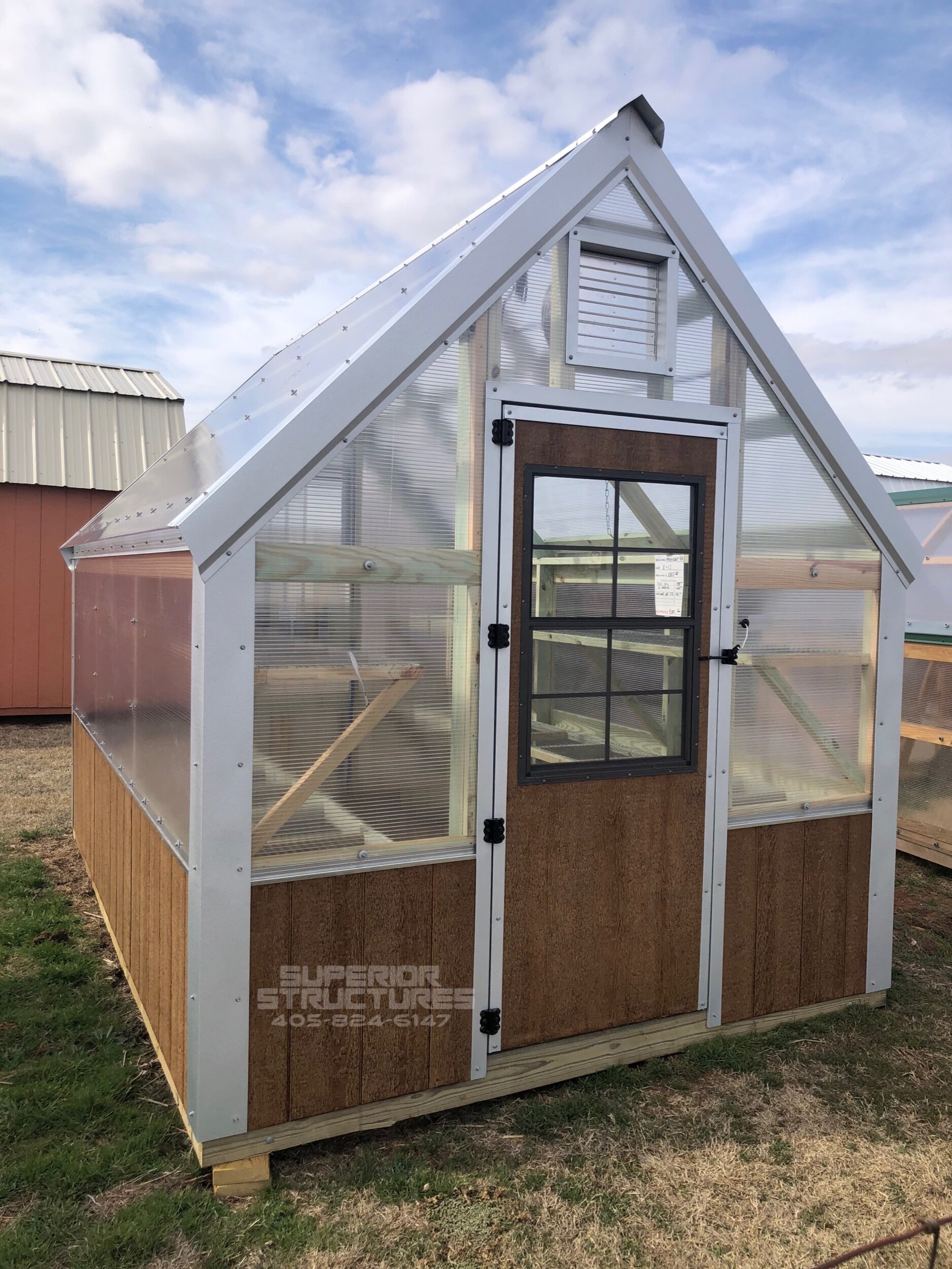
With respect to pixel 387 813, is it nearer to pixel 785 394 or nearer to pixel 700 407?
pixel 700 407

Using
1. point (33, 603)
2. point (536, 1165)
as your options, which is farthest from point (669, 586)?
point (33, 603)

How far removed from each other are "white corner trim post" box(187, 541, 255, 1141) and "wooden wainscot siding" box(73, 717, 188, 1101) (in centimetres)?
16

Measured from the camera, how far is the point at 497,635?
3127mm

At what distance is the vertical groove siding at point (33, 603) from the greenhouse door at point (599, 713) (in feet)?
29.3

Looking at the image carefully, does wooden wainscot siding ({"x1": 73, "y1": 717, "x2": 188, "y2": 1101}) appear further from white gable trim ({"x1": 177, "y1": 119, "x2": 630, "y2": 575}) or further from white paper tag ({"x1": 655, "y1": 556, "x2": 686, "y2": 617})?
white paper tag ({"x1": 655, "y1": 556, "x2": 686, "y2": 617})

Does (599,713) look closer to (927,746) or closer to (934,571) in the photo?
(927,746)

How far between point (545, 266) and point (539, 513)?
33.9 inches

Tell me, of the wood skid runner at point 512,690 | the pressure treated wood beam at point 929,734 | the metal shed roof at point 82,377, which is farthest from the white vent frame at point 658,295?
the metal shed roof at point 82,377

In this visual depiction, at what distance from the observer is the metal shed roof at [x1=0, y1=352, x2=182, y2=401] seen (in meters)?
11.7

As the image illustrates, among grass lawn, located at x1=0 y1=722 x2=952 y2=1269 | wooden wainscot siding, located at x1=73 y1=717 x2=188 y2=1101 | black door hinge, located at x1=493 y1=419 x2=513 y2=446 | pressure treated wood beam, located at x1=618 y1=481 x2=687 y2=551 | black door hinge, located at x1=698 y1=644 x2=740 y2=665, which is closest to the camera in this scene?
grass lawn, located at x1=0 y1=722 x2=952 y2=1269

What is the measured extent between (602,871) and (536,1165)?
966 millimetres

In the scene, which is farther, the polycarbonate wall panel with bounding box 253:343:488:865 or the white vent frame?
the white vent frame

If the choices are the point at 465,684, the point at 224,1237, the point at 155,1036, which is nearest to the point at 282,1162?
the point at 224,1237

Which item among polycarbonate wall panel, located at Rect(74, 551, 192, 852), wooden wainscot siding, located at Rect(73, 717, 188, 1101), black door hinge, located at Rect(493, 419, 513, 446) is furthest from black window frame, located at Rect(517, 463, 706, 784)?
wooden wainscot siding, located at Rect(73, 717, 188, 1101)
